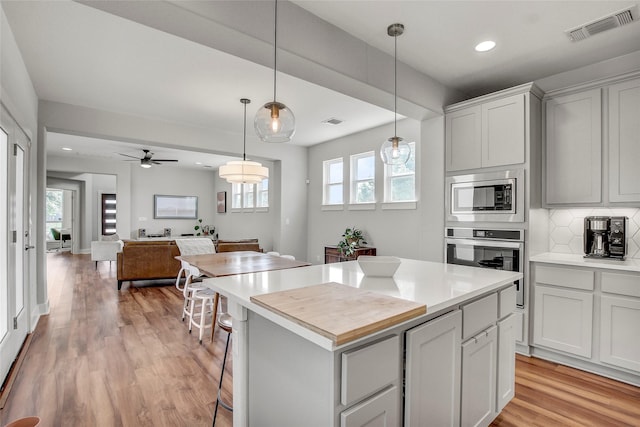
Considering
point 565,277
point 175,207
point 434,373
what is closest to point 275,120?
point 434,373

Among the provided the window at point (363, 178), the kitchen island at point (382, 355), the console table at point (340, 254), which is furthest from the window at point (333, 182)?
the kitchen island at point (382, 355)

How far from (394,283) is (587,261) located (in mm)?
2034

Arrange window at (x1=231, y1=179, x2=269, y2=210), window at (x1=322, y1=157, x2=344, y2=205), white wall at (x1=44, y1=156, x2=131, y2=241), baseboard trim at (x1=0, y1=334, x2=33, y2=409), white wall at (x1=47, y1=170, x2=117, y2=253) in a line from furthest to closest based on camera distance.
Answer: white wall at (x1=47, y1=170, x2=117, y2=253) < window at (x1=231, y1=179, x2=269, y2=210) < white wall at (x1=44, y1=156, x2=131, y2=241) < window at (x1=322, y1=157, x2=344, y2=205) < baseboard trim at (x1=0, y1=334, x2=33, y2=409)

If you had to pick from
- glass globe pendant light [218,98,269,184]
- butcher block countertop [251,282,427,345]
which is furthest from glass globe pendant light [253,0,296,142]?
glass globe pendant light [218,98,269,184]

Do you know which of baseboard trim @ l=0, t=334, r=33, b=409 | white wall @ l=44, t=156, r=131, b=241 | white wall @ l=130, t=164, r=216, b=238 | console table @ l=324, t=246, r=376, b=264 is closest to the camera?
baseboard trim @ l=0, t=334, r=33, b=409

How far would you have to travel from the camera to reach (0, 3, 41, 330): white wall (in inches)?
89.0

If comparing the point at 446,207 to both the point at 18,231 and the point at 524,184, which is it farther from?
the point at 18,231

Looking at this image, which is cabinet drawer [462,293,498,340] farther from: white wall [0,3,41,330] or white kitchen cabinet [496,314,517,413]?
white wall [0,3,41,330]

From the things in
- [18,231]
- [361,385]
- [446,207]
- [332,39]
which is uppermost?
[332,39]

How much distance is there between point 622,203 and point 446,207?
1372mm

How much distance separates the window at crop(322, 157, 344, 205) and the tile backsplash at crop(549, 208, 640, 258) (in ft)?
11.1

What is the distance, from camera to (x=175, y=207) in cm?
1008

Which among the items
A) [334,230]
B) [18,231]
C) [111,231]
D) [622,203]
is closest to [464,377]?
[622,203]

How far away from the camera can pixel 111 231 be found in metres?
10.6
